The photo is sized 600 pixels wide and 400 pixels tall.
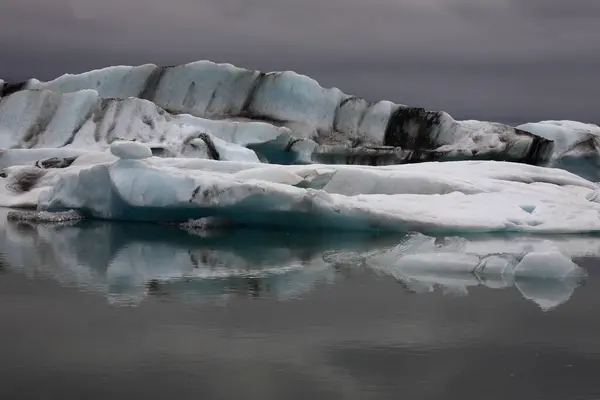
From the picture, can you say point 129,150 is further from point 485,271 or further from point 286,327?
point 286,327

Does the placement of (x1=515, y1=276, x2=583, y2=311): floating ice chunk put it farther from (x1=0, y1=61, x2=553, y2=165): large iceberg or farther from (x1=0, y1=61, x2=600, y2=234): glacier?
(x1=0, y1=61, x2=553, y2=165): large iceberg

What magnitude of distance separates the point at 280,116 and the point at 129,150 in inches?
369

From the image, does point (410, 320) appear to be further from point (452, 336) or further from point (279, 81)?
point (279, 81)

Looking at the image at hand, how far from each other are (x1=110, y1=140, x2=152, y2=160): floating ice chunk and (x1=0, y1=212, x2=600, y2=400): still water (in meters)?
2.53

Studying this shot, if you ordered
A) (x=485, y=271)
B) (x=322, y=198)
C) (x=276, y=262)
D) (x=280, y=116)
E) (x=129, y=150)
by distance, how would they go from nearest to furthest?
(x=485, y=271), (x=276, y=262), (x=322, y=198), (x=129, y=150), (x=280, y=116)

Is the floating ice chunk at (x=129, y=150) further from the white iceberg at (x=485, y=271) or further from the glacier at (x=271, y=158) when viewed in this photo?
the white iceberg at (x=485, y=271)

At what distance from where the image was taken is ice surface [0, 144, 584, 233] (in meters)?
9.91

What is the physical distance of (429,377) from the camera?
4.20 m

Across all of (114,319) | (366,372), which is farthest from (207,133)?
(366,372)

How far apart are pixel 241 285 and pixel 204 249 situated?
2183mm

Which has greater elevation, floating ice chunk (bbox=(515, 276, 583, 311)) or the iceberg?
the iceberg

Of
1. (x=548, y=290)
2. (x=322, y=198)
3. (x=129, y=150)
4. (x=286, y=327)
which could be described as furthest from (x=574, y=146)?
(x=286, y=327)

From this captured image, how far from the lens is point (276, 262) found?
7.94 m

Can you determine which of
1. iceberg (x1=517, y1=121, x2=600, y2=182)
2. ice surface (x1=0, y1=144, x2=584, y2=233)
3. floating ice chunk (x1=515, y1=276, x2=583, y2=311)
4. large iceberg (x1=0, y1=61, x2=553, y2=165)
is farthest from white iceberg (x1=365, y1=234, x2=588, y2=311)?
iceberg (x1=517, y1=121, x2=600, y2=182)
